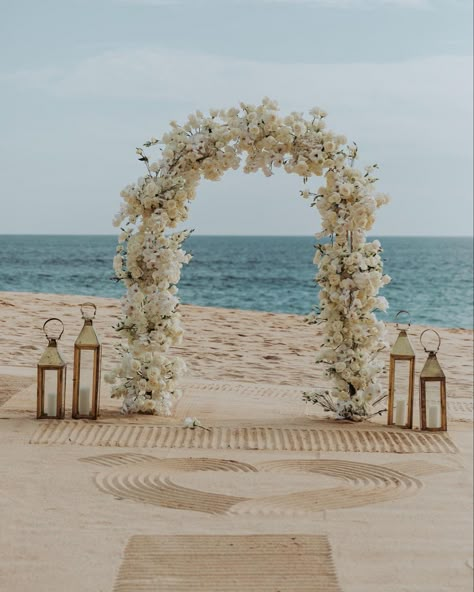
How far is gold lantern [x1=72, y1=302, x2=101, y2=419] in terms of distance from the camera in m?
7.26

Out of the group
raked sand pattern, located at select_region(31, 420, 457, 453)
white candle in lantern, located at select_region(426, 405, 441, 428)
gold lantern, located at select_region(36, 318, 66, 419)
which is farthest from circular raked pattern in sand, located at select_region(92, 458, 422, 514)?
gold lantern, located at select_region(36, 318, 66, 419)

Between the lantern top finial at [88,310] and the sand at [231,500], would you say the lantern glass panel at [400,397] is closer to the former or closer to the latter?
the sand at [231,500]

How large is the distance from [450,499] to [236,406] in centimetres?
287

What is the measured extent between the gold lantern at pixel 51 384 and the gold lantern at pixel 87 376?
12 cm

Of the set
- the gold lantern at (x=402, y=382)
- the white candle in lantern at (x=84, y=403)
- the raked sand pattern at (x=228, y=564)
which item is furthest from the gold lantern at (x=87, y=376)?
the raked sand pattern at (x=228, y=564)

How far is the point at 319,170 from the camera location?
24.6 ft

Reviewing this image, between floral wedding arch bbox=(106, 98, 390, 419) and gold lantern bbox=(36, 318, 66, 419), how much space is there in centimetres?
49

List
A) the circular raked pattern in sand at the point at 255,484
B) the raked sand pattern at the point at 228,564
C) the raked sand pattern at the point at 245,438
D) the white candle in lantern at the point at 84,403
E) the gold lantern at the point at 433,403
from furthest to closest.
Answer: the white candle in lantern at the point at 84,403 < the gold lantern at the point at 433,403 < the raked sand pattern at the point at 245,438 < the circular raked pattern in sand at the point at 255,484 < the raked sand pattern at the point at 228,564

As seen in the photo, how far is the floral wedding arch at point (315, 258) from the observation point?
744 centimetres

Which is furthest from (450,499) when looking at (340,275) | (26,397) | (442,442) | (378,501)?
(26,397)

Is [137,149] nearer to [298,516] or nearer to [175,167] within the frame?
[175,167]

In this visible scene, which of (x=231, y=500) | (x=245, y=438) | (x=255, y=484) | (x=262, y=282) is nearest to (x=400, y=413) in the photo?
(x=245, y=438)

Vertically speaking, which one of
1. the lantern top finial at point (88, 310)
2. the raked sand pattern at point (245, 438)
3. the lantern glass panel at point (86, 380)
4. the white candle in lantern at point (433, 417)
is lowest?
the raked sand pattern at point (245, 438)

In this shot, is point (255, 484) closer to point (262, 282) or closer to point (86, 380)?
point (86, 380)
